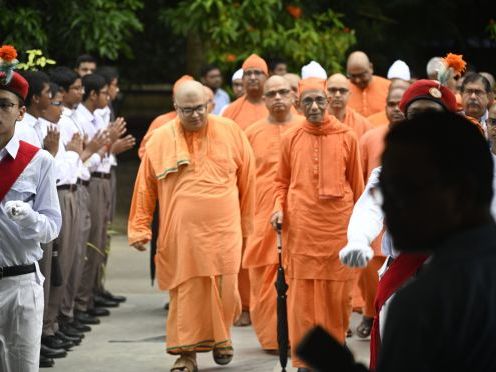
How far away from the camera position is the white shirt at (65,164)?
918 cm

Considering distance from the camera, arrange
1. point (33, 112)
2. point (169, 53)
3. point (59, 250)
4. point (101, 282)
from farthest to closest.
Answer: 1. point (169, 53)
2. point (101, 282)
3. point (59, 250)
4. point (33, 112)

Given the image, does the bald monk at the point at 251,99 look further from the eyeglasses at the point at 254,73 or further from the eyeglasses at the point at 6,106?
the eyeglasses at the point at 6,106

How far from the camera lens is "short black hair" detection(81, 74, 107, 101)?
38.5 ft

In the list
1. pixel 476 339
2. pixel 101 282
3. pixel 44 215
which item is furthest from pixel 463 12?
pixel 476 339

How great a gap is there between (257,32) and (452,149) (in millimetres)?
14488

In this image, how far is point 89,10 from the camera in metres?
16.5

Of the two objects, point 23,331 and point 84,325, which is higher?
point 23,331

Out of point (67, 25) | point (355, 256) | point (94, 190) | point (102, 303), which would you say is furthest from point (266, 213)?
point (67, 25)

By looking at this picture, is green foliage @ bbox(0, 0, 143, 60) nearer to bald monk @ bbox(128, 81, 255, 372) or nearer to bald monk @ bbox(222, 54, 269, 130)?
bald monk @ bbox(222, 54, 269, 130)

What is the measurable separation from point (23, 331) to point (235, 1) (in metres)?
11.8

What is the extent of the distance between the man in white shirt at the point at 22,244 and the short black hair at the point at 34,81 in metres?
2.67

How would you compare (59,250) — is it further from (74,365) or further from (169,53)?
(169,53)

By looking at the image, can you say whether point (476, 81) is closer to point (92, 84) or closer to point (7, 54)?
point (92, 84)

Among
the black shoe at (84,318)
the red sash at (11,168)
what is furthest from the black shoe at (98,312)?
the red sash at (11,168)
